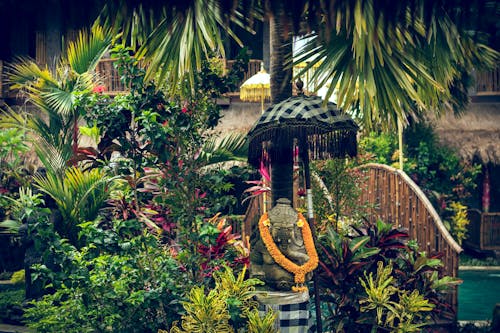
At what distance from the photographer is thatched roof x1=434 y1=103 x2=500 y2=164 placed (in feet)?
63.3

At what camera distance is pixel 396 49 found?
8.12m

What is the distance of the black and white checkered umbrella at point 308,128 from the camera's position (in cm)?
860

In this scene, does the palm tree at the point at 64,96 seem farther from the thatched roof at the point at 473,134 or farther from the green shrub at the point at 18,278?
the thatched roof at the point at 473,134

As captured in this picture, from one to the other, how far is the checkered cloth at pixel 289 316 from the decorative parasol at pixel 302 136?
0.38 metres

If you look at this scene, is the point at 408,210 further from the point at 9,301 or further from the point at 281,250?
Result: the point at 9,301

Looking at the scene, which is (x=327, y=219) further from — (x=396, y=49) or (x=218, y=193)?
(x=396, y=49)

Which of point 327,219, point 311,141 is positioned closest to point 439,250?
point 327,219

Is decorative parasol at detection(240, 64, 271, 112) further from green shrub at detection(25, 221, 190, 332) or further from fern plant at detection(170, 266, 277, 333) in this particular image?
fern plant at detection(170, 266, 277, 333)

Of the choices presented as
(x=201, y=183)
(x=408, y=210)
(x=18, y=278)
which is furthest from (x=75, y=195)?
(x=408, y=210)

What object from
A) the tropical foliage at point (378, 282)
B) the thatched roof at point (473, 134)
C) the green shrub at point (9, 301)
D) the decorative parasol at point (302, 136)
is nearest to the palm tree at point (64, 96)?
the green shrub at point (9, 301)

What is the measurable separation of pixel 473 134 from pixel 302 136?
11.4 metres

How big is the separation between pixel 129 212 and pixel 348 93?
128 inches

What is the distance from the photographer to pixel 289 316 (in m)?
8.45

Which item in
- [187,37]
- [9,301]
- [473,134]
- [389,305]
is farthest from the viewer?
[473,134]
